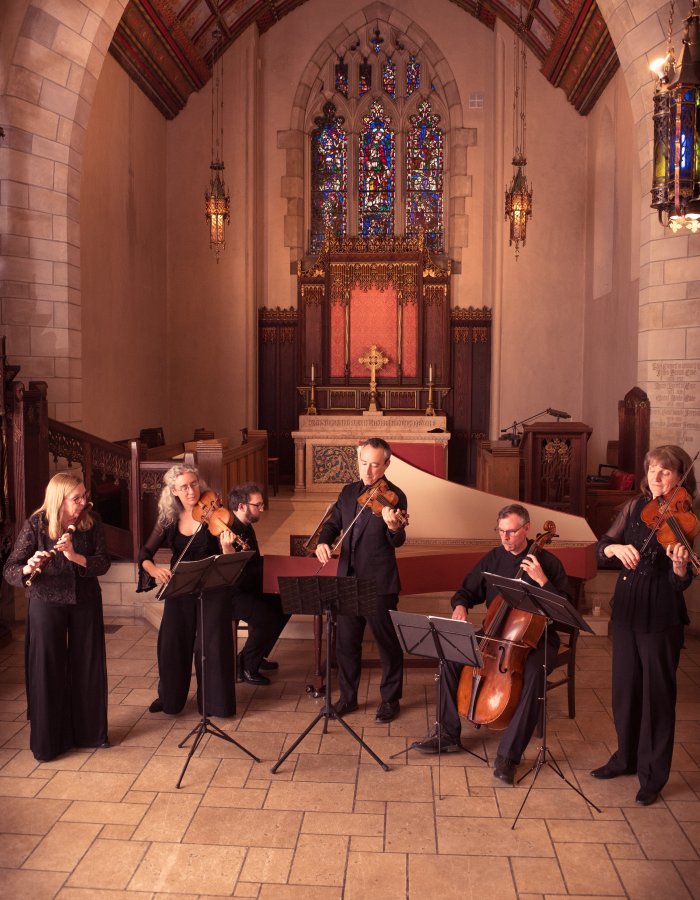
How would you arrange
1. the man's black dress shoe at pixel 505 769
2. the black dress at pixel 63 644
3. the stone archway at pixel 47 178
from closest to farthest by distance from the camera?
the man's black dress shoe at pixel 505 769
the black dress at pixel 63 644
the stone archway at pixel 47 178

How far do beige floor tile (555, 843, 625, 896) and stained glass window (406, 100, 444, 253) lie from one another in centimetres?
1321

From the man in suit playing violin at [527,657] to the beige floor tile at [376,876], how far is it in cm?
102

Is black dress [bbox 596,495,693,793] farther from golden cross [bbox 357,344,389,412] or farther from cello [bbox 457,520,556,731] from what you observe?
golden cross [bbox 357,344,389,412]

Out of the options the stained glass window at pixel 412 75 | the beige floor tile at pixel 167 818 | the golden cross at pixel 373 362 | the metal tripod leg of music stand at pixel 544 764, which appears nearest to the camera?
the beige floor tile at pixel 167 818


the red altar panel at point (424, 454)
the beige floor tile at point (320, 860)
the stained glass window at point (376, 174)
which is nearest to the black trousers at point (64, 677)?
the beige floor tile at point (320, 860)

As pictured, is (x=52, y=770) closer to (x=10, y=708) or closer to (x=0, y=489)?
(x=10, y=708)

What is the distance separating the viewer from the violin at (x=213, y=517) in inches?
214

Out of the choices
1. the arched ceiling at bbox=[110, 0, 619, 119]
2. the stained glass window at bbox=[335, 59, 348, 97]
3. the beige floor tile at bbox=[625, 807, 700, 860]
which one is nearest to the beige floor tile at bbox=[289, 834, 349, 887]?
the beige floor tile at bbox=[625, 807, 700, 860]

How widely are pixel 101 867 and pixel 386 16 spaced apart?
15361 millimetres

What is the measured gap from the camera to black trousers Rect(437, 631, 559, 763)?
4633 mm

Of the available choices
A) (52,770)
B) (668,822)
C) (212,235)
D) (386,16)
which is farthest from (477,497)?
(386,16)

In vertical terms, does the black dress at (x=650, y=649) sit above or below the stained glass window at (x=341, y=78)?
below

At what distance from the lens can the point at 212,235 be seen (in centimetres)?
1318

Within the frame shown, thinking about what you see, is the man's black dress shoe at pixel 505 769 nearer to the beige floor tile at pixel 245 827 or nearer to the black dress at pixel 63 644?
the beige floor tile at pixel 245 827
